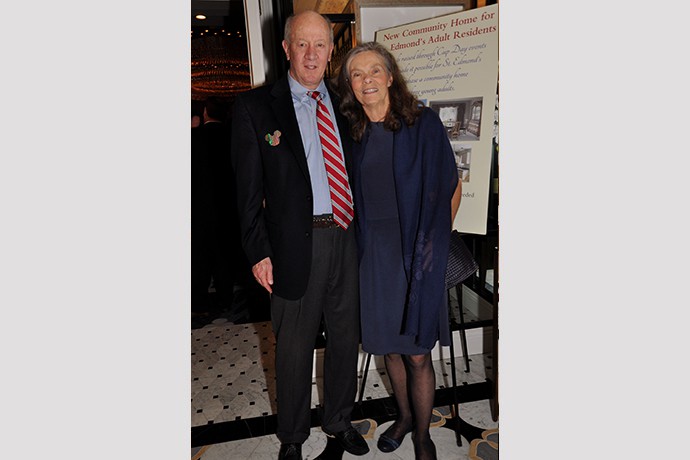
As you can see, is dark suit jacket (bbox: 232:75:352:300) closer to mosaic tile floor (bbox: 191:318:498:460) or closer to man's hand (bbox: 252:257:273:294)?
man's hand (bbox: 252:257:273:294)

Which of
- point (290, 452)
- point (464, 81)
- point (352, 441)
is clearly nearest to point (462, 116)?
point (464, 81)

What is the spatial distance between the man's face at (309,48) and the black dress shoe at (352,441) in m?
1.35

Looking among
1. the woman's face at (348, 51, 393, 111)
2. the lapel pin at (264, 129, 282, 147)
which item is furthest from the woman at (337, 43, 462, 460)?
the lapel pin at (264, 129, 282, 147)

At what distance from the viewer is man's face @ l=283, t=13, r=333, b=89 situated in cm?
162

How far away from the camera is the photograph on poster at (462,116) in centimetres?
208

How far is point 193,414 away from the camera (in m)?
2.33

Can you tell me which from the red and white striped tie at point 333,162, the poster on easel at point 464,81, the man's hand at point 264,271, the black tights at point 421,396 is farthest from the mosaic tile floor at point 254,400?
the red and white striped tie at point 333,162

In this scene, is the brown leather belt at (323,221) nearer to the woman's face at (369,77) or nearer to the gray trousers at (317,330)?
the gray trousers at (317,330)

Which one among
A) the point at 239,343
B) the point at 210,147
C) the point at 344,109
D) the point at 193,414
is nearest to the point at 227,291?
the point at 239,343

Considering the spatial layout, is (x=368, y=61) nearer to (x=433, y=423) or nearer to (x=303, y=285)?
(x=303, y=285)

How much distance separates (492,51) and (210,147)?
2.25 m

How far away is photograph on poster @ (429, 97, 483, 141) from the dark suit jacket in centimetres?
64

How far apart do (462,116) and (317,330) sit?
1.08 meters

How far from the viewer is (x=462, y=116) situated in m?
2.12
